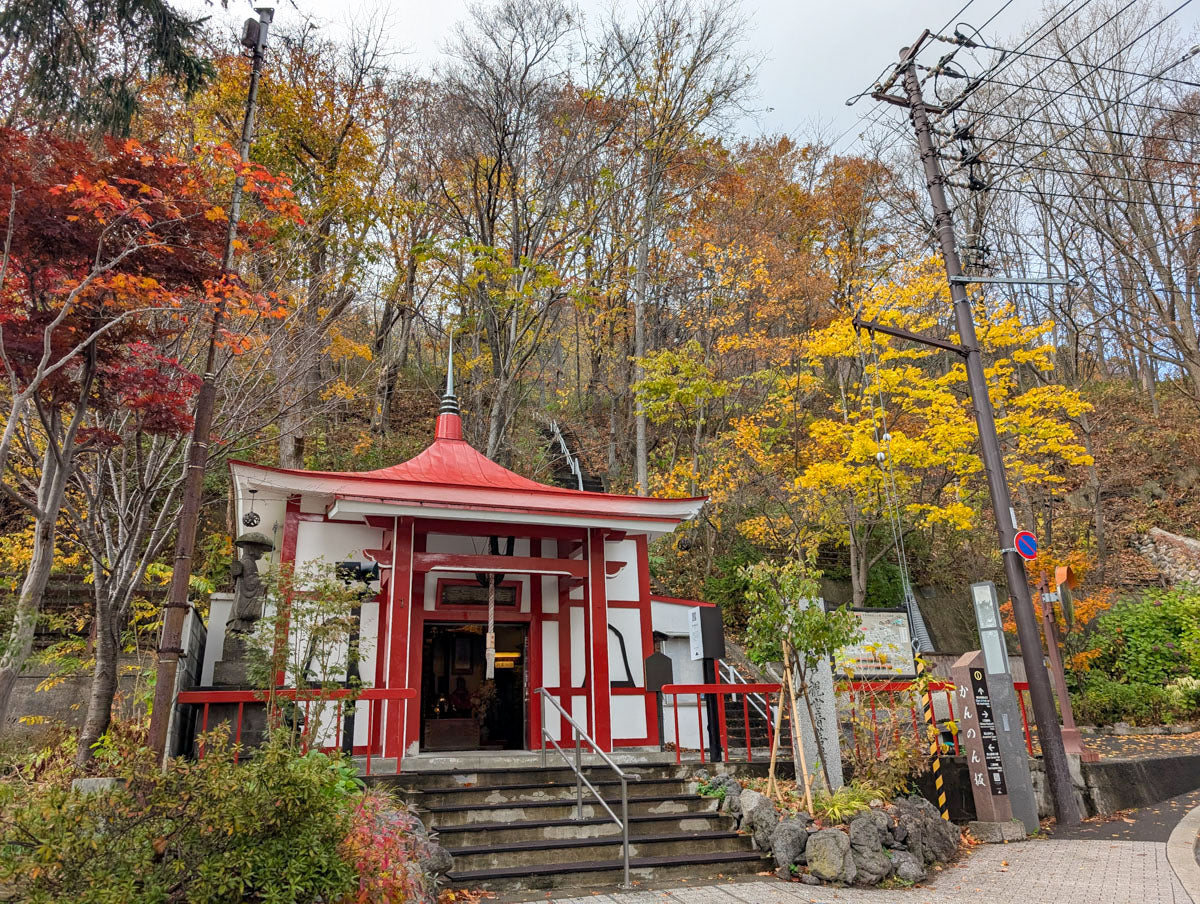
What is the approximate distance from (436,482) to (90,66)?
19.8ft

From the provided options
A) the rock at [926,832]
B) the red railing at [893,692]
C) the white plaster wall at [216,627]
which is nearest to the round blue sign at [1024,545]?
the red railing at [893,692]

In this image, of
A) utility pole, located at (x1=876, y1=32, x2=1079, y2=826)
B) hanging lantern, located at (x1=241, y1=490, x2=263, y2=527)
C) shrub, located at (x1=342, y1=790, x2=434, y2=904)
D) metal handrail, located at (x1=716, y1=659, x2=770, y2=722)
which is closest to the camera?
shrub, located at (x1=342, y1=790, x2=434, y2=904)

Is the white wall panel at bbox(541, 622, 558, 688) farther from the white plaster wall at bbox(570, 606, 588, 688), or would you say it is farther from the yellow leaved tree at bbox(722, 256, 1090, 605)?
the yellow leaved tree at bbox(722, 256, 1090, 605)

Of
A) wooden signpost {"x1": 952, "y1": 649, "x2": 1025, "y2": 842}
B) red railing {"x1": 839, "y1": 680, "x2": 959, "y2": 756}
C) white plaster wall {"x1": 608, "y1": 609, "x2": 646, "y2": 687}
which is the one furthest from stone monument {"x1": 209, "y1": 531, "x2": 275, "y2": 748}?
wooden signpost {"x1": 952, "y1": 649, "x2": 1025, "y2": 842}

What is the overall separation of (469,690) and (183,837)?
34.4 ft

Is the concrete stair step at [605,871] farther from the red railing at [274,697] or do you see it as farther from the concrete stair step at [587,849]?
the red railing at [274,697]

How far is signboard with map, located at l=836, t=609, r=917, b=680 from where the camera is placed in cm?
1030

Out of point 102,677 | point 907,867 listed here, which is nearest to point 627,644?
point 907,867

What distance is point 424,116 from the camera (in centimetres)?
1678

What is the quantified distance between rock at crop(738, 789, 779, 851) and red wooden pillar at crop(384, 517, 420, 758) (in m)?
3.99

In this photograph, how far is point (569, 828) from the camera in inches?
284

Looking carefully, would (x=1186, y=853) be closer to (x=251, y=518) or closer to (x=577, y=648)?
(x=577, y=648)

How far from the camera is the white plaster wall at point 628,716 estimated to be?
11080 mm

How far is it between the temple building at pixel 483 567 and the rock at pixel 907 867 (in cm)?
396
